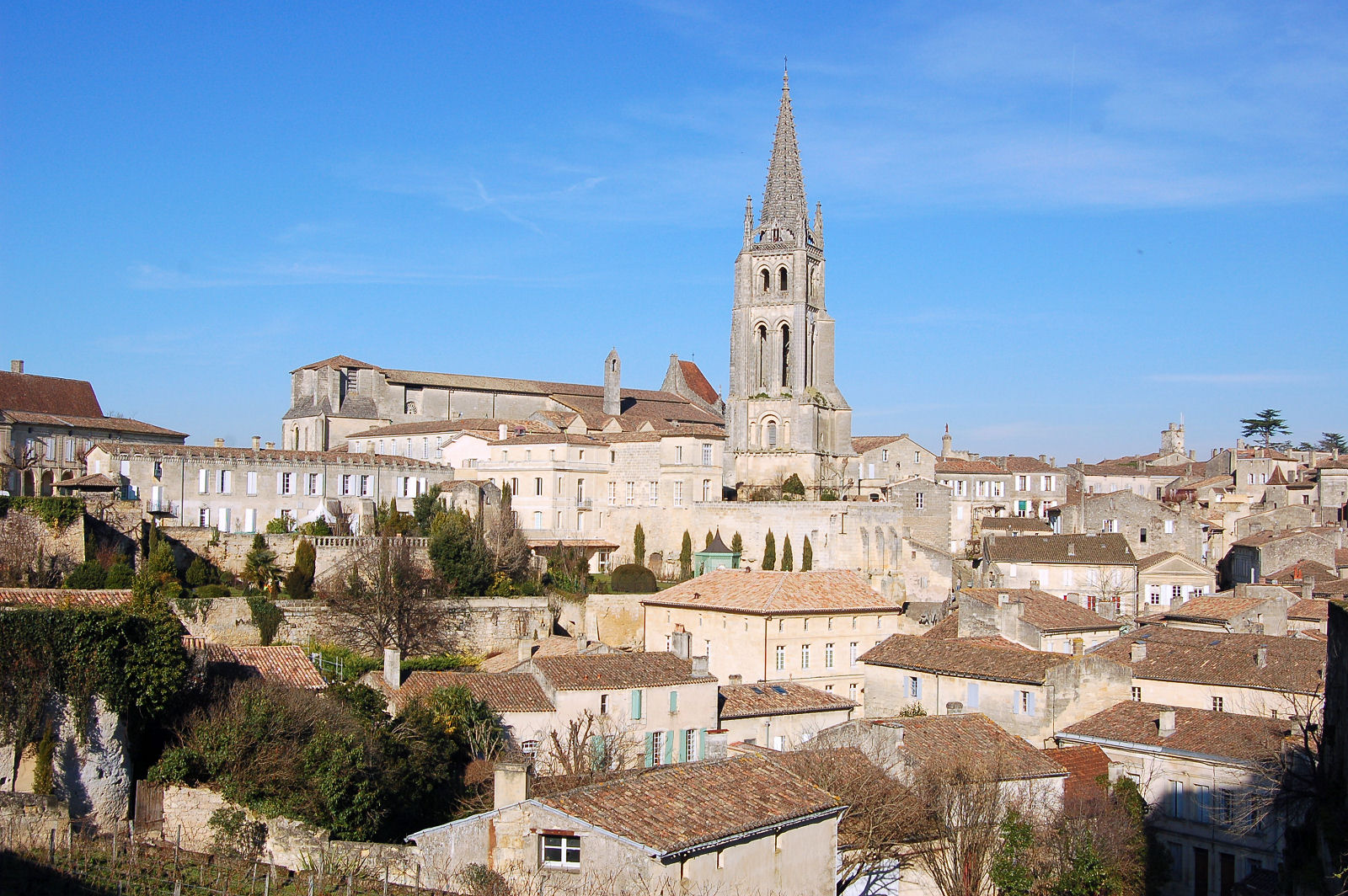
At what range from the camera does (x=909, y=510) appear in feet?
189

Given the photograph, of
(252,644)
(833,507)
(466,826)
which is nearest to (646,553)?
(833,507)

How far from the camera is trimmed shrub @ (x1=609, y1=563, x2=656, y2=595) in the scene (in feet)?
156

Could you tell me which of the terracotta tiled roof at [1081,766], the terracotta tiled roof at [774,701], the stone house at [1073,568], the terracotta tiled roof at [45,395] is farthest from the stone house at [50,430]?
the stone house at [1073,568]

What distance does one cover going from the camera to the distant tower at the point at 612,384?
69188 millimetres

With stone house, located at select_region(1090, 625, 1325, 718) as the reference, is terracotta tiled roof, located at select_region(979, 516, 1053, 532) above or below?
above

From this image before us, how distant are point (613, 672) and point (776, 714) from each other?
4646mm

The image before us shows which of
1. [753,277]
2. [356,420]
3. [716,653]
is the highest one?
[753,277]

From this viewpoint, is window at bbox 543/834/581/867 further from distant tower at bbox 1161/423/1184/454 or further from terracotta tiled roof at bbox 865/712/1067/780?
distant tower at bbox 1161/423/1184/454

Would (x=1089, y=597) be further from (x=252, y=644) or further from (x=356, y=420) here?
(x=356, y=420)

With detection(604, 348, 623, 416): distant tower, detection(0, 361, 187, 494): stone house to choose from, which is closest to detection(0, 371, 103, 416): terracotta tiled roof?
detection(0, 361, 187, 494): stone house

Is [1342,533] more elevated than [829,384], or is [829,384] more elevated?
[829,384]

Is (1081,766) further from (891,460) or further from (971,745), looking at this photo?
(891,460)

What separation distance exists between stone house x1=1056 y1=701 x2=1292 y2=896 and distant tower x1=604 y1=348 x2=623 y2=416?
4202 centimetres

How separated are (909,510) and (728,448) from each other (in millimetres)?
10976
